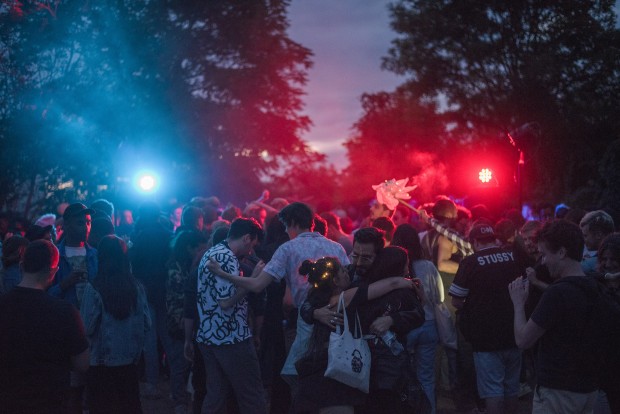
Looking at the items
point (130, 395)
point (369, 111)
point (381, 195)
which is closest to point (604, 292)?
point (130, 395)

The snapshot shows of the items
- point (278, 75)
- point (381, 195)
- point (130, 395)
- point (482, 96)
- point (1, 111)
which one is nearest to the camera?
point (130, 395)

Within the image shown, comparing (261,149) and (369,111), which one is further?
(369,111)

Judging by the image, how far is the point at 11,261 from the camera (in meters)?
7.03

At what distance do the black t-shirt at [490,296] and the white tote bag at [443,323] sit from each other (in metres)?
0.55

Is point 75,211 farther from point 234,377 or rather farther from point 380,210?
point 380,210

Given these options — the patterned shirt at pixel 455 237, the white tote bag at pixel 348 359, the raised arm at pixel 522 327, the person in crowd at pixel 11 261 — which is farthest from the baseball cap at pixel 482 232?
the person in crowd at pixel 11 261

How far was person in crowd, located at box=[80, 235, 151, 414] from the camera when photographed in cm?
579

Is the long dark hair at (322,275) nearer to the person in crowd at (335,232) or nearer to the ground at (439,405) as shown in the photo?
the person in crowd at (335,232)

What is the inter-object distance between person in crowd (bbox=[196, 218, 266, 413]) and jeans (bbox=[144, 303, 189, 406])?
189 centimetres

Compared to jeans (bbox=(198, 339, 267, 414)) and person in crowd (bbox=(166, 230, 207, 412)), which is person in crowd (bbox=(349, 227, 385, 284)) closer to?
jeans (bbox=(198, 339, 267, 414))

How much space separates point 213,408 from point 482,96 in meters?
26.3

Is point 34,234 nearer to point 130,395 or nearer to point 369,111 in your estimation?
point 130,395

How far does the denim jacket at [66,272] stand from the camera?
20.7 ft

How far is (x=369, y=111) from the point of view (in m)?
43.5
